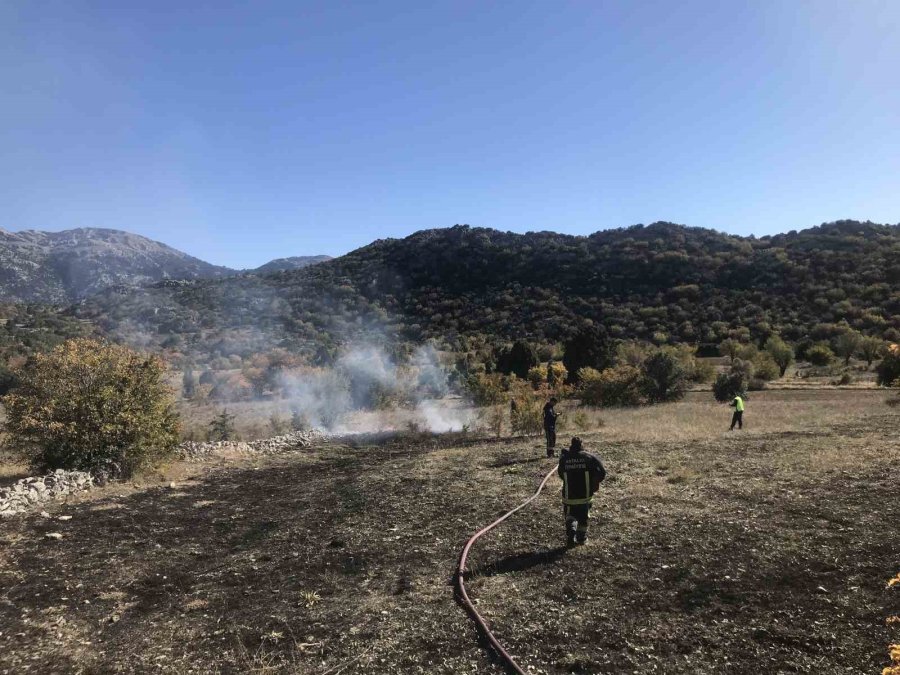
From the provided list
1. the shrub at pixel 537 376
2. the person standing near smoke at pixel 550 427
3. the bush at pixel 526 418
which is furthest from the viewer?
the shrub at pixel 537 376

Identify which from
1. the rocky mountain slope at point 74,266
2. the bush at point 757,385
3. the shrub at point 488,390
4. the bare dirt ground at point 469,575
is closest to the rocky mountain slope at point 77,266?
the rocky mountain slope at point 74,266

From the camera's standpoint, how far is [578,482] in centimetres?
751

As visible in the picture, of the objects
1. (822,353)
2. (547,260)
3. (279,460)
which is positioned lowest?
(279,460)

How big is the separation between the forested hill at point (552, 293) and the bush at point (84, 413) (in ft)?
92.0

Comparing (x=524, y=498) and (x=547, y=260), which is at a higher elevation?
(x=547, y=260)

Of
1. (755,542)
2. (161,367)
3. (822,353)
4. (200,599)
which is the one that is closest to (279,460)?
(161,367)

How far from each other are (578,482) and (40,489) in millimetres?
10896

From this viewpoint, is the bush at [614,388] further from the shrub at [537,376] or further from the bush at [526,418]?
the bush at [526,418]

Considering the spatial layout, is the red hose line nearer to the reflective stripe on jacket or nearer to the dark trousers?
the dark trousers

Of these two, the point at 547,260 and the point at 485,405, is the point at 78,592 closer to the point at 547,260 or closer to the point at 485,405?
Result: the point at 485,405

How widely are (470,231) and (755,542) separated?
75456 millimetres

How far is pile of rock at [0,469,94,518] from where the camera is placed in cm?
1003

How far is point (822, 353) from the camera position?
126ft

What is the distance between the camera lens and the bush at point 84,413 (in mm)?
12078
